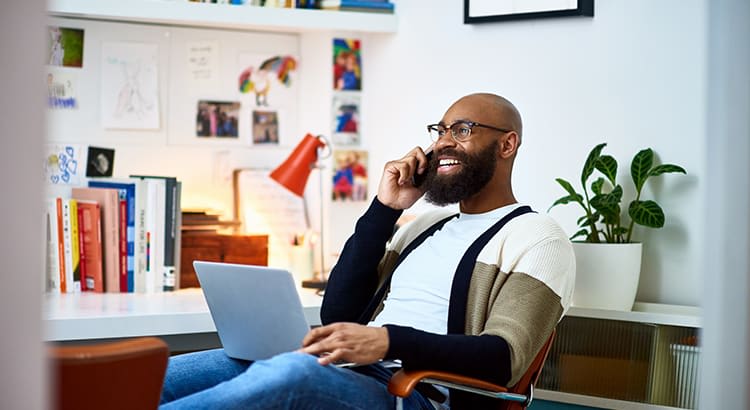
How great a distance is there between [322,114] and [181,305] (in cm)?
101

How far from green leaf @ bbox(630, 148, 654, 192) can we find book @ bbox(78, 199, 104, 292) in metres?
1.72

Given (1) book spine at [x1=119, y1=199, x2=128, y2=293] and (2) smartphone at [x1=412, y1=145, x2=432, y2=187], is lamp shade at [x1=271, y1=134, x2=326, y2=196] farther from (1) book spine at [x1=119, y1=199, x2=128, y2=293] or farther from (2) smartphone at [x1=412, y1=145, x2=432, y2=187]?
(2) smartphone at [x1=412, y1=145, x2=432, y2=187]

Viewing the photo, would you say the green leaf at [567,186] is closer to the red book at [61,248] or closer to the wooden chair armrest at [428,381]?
the wooden chair armrest at [428,381]

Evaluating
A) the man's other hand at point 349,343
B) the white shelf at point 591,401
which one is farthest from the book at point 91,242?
the white shelf at point 591,401

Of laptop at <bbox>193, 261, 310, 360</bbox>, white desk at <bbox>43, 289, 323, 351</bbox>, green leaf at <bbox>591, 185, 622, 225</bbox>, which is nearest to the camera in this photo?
laptop at <bbox>193, 261, 310, 360</bbox>

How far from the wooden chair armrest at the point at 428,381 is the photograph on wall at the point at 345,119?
64.8 inches

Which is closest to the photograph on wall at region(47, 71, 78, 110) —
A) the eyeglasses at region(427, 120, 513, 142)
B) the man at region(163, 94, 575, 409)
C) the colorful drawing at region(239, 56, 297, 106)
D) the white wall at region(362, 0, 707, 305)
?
the colorful drawing at region(239, 56, 297, 106)

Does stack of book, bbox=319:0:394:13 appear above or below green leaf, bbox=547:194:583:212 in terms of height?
above

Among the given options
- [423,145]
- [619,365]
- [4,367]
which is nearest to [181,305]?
[423,145]

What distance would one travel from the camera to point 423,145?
361cm

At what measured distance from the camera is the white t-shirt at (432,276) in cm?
259

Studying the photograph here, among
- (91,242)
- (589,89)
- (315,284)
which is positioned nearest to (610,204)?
(589,89)

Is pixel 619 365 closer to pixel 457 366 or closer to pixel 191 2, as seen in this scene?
pixel 457 366

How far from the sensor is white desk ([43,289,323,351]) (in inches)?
111
